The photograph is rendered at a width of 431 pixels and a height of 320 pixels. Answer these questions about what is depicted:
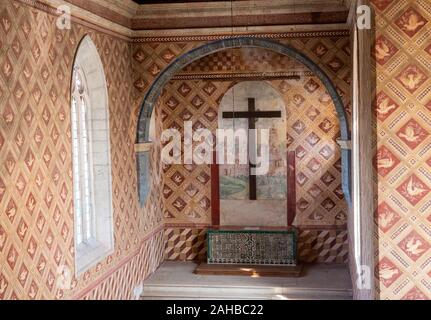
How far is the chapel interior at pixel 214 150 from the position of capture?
523 centimetres

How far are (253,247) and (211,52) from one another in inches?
145

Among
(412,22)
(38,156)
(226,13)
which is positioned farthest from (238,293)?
(412,22)

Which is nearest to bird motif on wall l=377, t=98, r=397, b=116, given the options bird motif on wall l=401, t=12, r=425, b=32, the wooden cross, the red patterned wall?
bird motif on wall l=401, t=12, r=425, b=32

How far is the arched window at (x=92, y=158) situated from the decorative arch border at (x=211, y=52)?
1.25 metres

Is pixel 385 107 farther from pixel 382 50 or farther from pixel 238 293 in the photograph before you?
pixel 238 293

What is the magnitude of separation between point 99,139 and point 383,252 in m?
4.93

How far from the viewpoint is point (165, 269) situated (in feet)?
38.4

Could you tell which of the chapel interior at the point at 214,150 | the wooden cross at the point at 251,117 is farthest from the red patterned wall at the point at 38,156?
the wooden cross at the point at 251,117

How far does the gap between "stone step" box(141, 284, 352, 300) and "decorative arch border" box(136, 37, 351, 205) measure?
4.78 ft

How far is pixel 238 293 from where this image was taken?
10375mm

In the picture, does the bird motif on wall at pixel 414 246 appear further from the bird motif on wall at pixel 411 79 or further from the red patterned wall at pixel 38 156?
the red patterned wall at pixel 38 156

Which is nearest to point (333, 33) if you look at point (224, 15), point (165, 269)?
point (224, 15)

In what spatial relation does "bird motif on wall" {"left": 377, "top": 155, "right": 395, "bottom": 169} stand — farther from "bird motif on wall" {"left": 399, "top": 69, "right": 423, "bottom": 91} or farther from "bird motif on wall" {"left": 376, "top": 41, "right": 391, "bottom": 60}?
"bird motif on wall" {"left": 376, "top": 41, "right": 391, "bottom": 60}

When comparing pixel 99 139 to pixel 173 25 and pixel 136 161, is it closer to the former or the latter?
pixel 136 161
